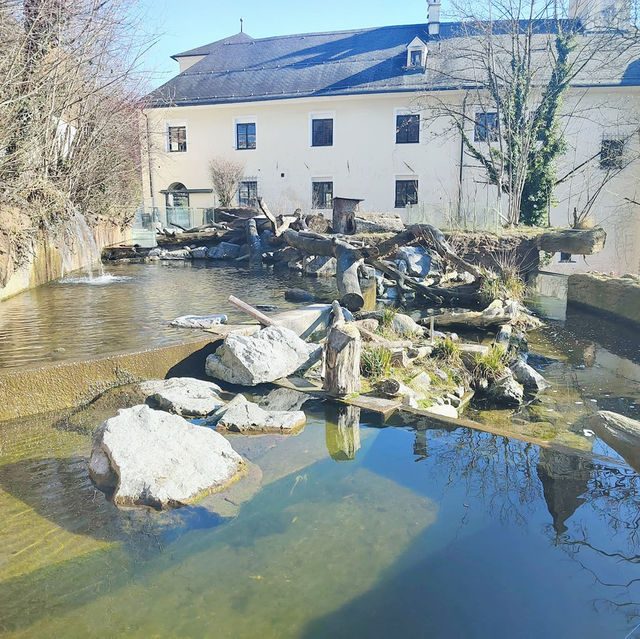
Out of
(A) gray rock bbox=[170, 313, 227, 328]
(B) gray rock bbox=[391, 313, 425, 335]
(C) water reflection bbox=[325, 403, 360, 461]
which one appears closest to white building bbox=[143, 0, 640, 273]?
(B) gray rock bbox=[391, 313, 425, 335]

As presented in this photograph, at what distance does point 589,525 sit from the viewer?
3246 mm

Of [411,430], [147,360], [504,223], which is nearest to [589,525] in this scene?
[411,430]

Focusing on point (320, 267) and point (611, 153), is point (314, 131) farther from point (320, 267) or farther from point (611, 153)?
point (320, 267)

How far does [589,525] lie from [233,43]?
3635cm

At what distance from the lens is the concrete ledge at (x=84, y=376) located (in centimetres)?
449

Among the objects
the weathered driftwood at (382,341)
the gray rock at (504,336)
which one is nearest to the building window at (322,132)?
the gray rock at (504,336)

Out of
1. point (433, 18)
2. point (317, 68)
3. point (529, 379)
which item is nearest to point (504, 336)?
point (529, 379)

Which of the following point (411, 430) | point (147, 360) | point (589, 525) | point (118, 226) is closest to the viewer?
point (589, 525)

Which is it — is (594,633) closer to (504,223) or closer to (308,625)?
(308,625)

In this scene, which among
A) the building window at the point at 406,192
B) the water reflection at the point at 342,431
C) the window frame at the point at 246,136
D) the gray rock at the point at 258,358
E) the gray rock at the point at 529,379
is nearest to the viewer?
the water reflection at the point at 342,431

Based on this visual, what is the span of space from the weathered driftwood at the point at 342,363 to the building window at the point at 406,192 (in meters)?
24.5

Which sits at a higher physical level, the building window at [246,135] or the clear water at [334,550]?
the building window at [246,135]

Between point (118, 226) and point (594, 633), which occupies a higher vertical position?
point (118, 226)

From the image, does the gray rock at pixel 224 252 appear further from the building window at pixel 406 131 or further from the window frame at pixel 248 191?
the building window at pixel 406 131
